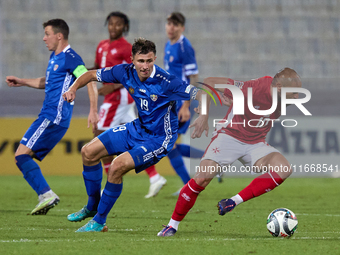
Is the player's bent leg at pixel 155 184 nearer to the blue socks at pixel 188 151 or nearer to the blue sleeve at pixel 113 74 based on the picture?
the blue socks at pixel 188 151

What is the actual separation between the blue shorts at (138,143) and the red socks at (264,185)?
79 centimetres

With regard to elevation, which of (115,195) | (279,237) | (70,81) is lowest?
(279,237)

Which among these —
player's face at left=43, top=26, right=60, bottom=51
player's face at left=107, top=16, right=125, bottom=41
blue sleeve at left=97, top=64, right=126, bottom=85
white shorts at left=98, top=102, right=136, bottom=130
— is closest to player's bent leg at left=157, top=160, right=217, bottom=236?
blue sleeve at left=97, top=64, right=126, bottom=85

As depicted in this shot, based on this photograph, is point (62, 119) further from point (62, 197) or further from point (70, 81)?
point (62, 197)

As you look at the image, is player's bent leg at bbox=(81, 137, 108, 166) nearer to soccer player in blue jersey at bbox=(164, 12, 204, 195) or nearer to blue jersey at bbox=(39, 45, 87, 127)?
blue jersey at bbox=(39, 45, 87, 127)

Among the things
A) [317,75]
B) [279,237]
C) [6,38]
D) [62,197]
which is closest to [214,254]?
[279,237]

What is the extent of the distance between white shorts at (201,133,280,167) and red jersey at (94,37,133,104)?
291 cm

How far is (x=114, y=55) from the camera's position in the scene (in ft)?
25.6

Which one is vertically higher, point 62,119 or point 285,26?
point 285,26

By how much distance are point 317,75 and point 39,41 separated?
249 inches

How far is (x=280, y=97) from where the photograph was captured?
5.27 m

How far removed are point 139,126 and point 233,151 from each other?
866 mm

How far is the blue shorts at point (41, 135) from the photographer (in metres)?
6.19

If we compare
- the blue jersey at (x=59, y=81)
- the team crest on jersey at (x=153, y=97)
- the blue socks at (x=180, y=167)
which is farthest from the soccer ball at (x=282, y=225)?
the blue socks at (x=180, y=167)
